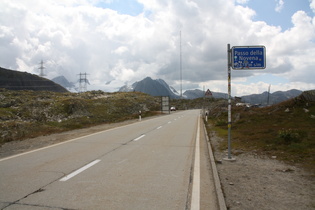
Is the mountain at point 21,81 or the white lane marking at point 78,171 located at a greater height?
the mountain at point 21,81

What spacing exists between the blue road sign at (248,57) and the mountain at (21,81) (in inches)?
6255

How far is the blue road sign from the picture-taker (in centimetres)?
912

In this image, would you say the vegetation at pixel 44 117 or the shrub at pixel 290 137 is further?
the vegetation at pixel 44 117

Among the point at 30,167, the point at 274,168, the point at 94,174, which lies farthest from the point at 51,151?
the point at 274,168

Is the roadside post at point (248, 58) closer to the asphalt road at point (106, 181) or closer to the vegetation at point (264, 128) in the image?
the asphalt road at point (106, 181)

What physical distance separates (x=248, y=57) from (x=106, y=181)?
6.16 meters

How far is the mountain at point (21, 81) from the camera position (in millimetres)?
151000

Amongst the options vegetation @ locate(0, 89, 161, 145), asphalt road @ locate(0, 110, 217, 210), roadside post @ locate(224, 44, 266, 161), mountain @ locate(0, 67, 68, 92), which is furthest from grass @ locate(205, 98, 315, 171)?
mountain @ locate(0, 67, 68, 92)

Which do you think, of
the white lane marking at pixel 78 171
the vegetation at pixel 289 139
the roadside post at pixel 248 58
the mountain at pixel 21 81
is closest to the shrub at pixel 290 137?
the vegetation at pixel 289 139

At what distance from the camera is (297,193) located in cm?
570

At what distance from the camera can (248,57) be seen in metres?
9.17

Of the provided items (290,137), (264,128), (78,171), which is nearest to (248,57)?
(290,137)

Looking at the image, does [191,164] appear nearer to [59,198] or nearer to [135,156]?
[135,156]

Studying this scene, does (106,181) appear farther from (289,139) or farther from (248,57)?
(289,139)
